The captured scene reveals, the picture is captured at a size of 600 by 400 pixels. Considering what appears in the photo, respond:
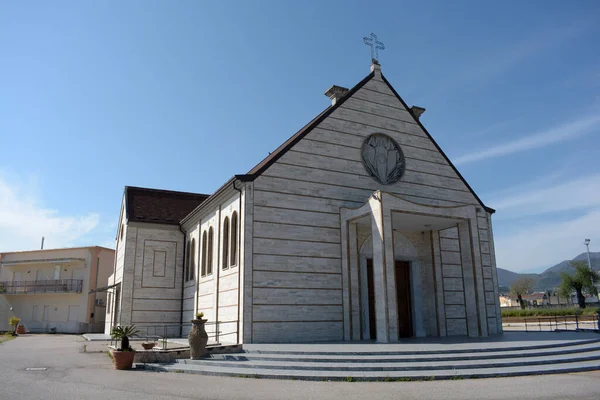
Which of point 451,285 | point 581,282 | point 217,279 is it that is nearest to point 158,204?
point 217,279

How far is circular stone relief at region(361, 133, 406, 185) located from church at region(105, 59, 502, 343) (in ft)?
0.19

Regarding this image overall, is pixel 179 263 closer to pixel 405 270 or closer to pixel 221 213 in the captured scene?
pixel 221 213

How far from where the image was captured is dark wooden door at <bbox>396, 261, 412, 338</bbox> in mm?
20281

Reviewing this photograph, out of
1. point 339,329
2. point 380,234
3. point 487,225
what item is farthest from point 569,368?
point 487,225

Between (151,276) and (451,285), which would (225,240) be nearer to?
(151,276)

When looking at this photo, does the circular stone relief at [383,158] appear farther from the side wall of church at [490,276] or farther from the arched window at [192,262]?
the arched window at [192,262]

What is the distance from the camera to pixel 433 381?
10.8m

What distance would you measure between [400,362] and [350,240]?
7644 millimetres

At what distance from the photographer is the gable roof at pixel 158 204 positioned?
2870 cm

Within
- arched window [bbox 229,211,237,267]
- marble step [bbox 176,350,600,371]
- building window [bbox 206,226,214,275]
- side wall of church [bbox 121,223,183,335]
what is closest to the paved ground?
marble step [bbox 176,350,600,371]

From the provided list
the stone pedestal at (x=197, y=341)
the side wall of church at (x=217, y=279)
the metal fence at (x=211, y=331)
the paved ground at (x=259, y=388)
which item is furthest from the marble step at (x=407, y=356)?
the side wall of church at (x=217, y=279)

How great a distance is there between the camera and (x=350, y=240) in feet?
63.8

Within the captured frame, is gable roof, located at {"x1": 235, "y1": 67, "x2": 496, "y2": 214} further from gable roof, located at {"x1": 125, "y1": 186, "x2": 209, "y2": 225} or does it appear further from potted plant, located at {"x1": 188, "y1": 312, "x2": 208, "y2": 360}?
gable roof, located at {"x1": 125, "y1": 186, "x2": 209, "y2": 225}

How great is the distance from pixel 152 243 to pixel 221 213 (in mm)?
8766
